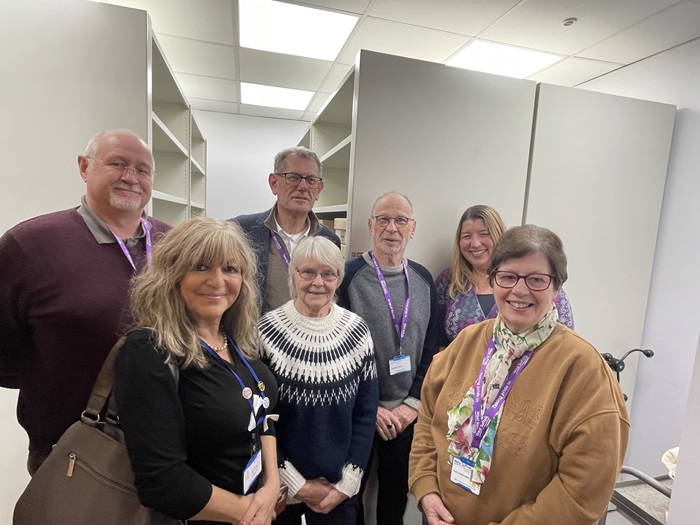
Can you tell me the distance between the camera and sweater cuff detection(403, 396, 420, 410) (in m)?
1.63

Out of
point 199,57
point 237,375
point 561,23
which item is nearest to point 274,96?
point 199,57

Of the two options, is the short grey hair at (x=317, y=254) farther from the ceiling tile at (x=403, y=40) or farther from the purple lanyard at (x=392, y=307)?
the ceiling tile at (x=403, y=40)

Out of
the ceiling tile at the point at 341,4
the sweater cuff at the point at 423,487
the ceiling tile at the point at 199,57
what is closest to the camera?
the sweater cuff at the point at 423,487

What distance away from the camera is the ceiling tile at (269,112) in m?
5.22

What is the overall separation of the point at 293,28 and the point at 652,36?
2.48 metres

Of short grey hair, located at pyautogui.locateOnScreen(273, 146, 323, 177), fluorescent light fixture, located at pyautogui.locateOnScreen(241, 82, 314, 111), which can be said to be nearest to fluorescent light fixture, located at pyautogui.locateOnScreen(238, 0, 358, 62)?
fluorescent light fixture, located at pyautogui.locateOnScreen(241, 82, 314, 111)

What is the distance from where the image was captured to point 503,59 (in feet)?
10.2

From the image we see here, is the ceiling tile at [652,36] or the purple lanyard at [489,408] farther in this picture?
the ceiling tile at [652,36]

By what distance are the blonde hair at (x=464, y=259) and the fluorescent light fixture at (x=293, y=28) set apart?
5.60 ft

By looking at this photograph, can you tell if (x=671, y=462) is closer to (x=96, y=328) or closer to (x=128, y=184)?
(x=96, y=328)

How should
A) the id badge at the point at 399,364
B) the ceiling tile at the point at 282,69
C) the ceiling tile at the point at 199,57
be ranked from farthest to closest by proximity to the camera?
the ceiling tile at the point at 282,69, the ceiling tile at the point at 199,57, the id badge at the point at 399,364

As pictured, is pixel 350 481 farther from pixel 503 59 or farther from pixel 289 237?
pixel 503 59

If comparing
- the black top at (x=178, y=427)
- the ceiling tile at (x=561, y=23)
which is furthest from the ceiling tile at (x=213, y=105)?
the black top at (x=178, y=427)

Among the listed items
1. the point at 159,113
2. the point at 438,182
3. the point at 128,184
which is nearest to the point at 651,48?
the point at 438,182
